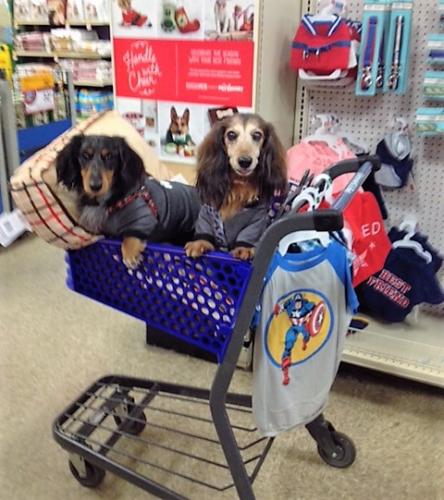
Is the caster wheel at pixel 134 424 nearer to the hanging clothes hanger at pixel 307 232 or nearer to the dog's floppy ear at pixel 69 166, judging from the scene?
the dog's floppy ear at pixel 69 166

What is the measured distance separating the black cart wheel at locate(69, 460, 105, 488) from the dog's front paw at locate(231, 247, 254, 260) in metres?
0.74

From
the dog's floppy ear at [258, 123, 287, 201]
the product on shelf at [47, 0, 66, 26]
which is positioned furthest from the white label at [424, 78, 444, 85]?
the product on shelf at [47, 0, 66, 26]

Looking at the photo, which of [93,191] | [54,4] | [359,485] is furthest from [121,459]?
[54,4]

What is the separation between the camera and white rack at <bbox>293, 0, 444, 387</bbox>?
184 centimetres

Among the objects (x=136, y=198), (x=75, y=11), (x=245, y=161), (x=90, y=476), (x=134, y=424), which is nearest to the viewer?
(x=245, y=161)

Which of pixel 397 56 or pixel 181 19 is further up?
pixel 181 19

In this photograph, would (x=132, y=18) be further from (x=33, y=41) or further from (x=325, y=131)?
(x=33, y=41)

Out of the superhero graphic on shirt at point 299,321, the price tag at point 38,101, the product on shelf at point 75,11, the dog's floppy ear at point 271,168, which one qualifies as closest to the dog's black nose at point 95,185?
the dog's floppy ear at point 271,168

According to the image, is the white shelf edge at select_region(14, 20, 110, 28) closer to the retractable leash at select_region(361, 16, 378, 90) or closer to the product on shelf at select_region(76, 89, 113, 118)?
the product on shelf at select_region(76, 89, 113, 118)

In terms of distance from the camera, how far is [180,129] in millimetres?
2062

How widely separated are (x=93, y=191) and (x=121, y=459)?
2.68 feet

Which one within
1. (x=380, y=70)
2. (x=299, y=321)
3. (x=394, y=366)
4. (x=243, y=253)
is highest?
(x=380, y=70)

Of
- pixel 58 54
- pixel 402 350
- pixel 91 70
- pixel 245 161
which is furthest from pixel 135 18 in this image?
pixel 58 54

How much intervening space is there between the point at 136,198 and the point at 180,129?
73 cm
